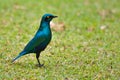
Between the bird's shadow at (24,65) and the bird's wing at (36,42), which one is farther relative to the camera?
the bird's shadow at (24,65)

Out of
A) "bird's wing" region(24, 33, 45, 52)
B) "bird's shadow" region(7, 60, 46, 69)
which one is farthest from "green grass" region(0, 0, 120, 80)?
"bird's wing" region(24, 33, 45, 52)

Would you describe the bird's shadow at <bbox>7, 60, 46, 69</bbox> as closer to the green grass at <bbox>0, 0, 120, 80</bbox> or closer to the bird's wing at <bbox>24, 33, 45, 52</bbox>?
the green grass at <bbox>0, 0, 120, 80</bbox>

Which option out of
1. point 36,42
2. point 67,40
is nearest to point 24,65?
point 36,42

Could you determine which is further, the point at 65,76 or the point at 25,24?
the point at 25,24

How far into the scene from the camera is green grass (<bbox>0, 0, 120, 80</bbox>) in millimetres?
8039

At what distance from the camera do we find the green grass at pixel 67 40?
804 cm

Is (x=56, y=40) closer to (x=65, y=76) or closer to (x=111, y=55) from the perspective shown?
(x=111, y=55)

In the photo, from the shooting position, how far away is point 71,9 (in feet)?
45.9

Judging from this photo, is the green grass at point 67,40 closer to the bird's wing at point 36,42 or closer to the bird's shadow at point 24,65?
the bird's shadow at point 24,65

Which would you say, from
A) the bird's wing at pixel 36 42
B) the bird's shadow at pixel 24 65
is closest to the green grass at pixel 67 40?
the bird's shadow at pixel 24 65

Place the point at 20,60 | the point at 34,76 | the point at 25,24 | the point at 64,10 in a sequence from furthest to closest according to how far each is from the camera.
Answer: the point at 64,10
the point at 25,24
the point at 20,60
the point at 34,76

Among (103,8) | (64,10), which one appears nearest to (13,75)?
(64,10)

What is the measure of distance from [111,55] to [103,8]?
5.25 metres

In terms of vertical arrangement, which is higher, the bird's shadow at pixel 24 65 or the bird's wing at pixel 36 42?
the bird's wing at pixel 36 42
